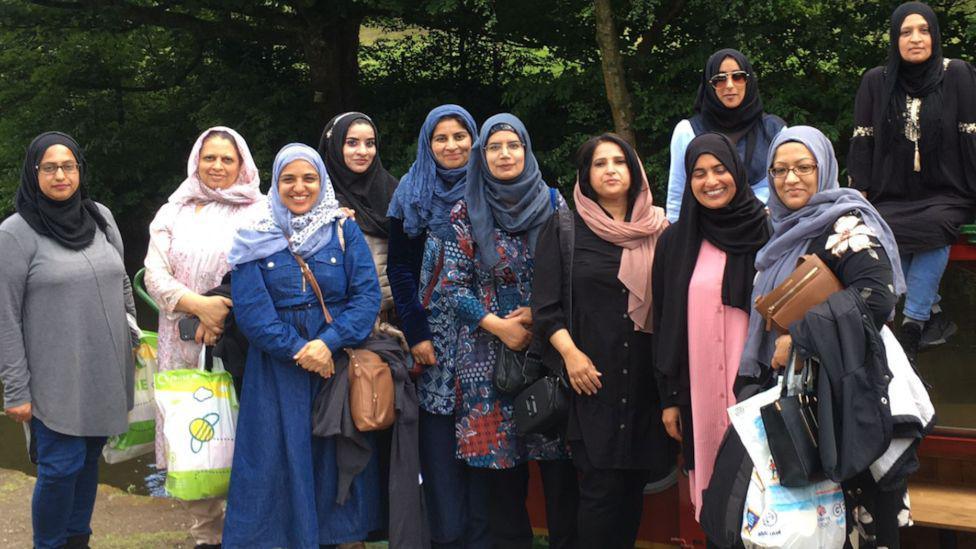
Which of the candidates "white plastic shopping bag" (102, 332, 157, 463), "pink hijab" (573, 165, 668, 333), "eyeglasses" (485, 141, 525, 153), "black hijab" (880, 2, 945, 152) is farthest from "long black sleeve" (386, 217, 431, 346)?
"black hijab" (880, 2, 945, 152)

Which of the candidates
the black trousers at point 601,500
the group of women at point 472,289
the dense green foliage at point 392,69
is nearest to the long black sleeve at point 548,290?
the group of women at point 472,289

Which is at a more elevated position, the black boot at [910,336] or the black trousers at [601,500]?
the black boot at [910,336]

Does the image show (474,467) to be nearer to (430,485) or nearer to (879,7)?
(430,485)

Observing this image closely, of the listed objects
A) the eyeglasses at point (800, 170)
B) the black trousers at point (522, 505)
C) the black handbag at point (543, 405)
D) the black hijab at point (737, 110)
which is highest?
the black hijab at point (737, 110)

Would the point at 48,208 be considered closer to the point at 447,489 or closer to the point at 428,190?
the point at 428,190

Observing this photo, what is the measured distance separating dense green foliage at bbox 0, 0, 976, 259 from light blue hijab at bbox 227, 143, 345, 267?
5.06m

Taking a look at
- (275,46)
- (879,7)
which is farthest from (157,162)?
(879,7)

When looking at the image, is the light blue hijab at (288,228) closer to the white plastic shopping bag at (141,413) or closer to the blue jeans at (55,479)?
the white plastic shopping bag at (141,413)

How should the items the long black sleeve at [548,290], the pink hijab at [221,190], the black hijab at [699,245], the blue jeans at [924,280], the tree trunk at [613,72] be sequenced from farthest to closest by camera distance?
the tree trunk at [613,72] → the pink hijab at [221,190] → the blue jeans at [924,280] → the long black sleeve at [548,290] → the black hijab at [699,245]

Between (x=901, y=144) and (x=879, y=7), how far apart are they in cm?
496

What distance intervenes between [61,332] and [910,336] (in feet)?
11.9

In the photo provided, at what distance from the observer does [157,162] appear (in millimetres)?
13500

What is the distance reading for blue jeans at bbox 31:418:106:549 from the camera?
4.66 meters

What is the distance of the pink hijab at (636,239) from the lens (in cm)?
411
